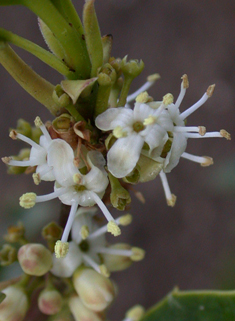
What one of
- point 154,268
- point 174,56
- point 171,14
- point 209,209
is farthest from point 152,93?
point 154,268

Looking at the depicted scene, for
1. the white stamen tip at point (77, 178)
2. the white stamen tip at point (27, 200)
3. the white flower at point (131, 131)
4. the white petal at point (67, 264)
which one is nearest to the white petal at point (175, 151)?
the white flower at point (131, 131)

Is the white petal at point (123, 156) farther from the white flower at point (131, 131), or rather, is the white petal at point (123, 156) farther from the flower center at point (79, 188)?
the flower center at point (79, 188)

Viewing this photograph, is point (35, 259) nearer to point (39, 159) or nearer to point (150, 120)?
point (39, 159)

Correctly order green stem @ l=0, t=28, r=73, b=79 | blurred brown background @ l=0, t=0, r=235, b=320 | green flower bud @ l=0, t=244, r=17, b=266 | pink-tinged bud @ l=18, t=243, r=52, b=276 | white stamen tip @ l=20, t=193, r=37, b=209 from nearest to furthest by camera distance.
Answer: green stem @ l=0, t=28, r=73, b=79, white stamen tip @ l=20, t=193, r=37, b=209, pink-tinged bud @ l=18, t=243, r=52, b=276, green flower bud @ l=0, t=244, r=17, b=266, blurred brown background @ l=0, t=0, r=235, b=320

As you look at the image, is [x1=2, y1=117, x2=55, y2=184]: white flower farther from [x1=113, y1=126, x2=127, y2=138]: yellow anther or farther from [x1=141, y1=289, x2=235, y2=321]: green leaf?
[x1=141, y1=289, x2=235, y2=321]: green leaf

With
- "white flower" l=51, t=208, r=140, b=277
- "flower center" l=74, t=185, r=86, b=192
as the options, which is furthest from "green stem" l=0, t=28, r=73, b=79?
"white flower" l=51, t=208, r=140, b=277

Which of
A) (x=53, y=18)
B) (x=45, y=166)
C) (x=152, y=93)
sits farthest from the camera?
(x=152, y=93)

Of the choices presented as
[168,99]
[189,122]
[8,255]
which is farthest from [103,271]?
[189,122]

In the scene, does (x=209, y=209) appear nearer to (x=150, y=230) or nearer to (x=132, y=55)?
(x=150, y=230)
